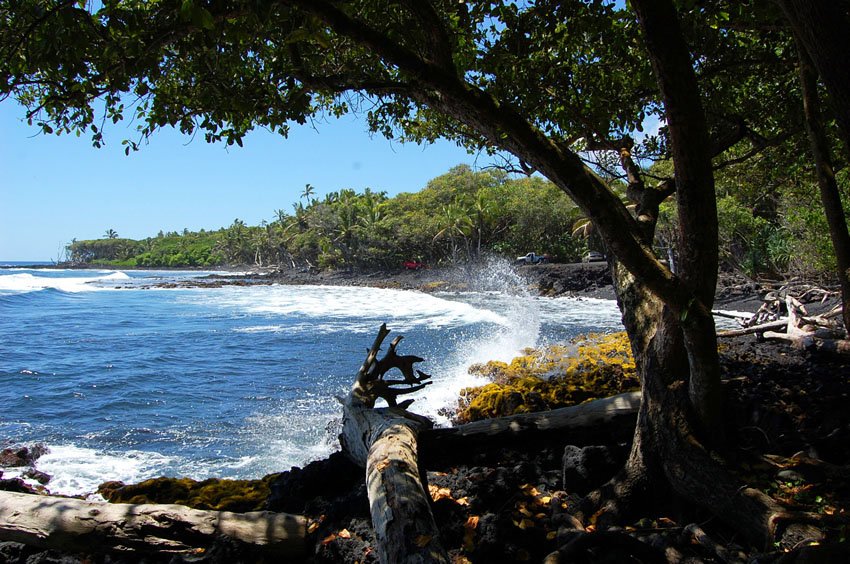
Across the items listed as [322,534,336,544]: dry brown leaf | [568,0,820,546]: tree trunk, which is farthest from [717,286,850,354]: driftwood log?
[322,534,336,544]: dry brown leaf

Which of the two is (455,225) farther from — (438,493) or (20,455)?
(438,493)

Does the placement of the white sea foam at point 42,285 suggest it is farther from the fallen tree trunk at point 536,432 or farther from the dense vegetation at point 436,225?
the fallen tree trunk at point 536,432

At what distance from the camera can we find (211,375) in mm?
13797

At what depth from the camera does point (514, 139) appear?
3113 mm

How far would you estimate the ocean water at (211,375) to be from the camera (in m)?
7.95

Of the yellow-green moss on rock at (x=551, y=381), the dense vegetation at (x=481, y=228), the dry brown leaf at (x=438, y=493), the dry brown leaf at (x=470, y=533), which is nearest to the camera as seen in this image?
the dry brown leaf at (x=470, y=533)

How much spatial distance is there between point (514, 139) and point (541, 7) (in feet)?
10.5

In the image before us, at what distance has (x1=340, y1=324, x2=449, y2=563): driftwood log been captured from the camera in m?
2.86

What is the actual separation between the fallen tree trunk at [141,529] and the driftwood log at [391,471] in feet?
2.29

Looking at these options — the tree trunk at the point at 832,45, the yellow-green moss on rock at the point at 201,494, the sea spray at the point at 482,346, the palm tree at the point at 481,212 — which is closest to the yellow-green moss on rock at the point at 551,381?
the sea spray at the point at 482,346

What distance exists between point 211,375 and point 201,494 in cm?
949

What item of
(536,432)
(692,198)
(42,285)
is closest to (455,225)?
Answer: (42,285)

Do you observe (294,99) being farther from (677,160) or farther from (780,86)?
(780,86)

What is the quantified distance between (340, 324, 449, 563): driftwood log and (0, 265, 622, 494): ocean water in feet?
8.13
